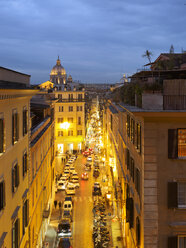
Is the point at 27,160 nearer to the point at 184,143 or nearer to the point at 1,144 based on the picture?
the point at 1,144

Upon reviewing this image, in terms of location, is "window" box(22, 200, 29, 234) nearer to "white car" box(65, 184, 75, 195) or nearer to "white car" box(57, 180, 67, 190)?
"white car" box(65, 184, 75, 195)

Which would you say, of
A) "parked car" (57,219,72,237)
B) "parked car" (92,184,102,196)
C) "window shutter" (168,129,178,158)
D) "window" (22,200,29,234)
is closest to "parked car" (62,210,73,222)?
"parked car" (57,219,72,237)

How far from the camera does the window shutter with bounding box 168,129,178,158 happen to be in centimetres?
1365

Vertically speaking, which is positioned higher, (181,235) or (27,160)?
(27,160)

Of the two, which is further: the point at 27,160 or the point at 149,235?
the point at 27,160

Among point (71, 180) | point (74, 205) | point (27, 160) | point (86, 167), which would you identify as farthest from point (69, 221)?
point (86, 167)

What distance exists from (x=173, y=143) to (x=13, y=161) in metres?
7.45

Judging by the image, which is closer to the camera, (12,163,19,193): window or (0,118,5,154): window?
(0,118,5,154): window

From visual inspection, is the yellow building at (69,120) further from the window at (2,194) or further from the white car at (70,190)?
the window at (2,194)

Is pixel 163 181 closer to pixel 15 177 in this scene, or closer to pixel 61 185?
pixel 15 177

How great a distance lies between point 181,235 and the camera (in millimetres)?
13789

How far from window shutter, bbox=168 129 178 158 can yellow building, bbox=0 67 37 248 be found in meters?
7.05

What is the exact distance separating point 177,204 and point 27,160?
9.59 meters

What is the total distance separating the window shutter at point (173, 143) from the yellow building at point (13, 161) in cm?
705
